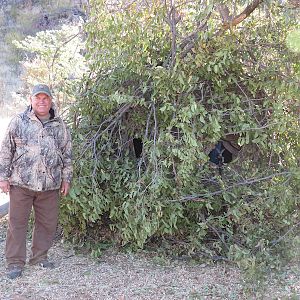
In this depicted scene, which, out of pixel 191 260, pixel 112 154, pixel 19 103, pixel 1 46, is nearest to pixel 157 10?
pixel 112 154

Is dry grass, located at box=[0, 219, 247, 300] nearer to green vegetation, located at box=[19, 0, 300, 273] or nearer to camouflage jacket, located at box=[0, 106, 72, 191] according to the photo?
green vegetation, located at box=[19, 0, 300, 273]

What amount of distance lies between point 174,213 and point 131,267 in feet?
2.11

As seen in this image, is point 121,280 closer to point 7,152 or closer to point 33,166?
point 33,166

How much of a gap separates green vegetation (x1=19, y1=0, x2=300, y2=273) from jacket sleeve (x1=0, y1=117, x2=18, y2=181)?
0.63 meters

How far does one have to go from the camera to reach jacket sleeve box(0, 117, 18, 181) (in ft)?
14.7

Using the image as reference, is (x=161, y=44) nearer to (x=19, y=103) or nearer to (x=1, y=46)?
(x=19, y=103)

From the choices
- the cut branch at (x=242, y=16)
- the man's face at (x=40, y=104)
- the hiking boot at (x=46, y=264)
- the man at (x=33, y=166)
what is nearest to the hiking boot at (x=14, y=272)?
the man at (x=33, y=166)

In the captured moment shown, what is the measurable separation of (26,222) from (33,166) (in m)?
0.54

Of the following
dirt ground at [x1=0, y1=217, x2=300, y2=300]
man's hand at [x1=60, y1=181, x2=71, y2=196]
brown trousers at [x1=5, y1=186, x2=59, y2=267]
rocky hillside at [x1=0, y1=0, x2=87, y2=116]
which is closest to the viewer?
dirt ground at [x1=0, y1=217, x2=300, y2=300]

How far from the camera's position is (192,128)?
4707 mm

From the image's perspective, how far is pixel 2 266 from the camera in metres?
4.85

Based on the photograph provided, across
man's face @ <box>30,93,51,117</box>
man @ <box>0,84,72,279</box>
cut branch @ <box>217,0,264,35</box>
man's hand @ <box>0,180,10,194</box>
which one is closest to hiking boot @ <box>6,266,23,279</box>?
man @ <box>0,84,72,279</box>

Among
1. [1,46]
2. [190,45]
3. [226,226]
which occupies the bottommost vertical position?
[226,226]

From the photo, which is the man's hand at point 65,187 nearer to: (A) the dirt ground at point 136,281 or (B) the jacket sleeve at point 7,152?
(B) the jacket sleeve at point 7,152
